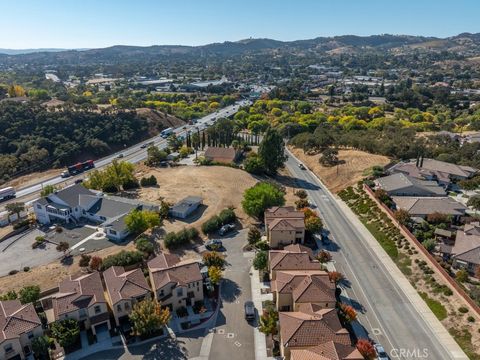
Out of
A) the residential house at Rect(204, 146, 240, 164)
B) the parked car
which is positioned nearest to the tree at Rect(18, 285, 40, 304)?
the parked car

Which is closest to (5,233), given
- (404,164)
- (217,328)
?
(217,328)

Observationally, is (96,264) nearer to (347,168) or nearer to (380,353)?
(380,353)

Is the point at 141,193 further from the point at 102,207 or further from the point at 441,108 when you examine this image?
the point at 441,108

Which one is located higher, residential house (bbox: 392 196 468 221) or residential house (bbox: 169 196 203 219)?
residential house (bbox: 392 196 468 221)

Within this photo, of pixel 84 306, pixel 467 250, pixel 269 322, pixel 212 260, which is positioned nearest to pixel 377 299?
pixel 467 250

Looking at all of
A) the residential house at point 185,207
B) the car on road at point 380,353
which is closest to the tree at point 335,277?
the car on road at point 380,353

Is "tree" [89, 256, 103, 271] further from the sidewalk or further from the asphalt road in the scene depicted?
the asphalt road
